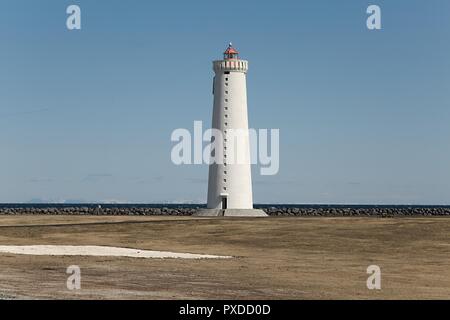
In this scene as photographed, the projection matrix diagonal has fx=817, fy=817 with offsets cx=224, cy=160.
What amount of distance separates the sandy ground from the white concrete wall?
17.0 metres

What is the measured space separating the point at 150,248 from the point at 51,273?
45.4ft

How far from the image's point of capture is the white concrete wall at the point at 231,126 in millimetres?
71750

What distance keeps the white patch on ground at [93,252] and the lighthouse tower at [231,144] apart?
3185cm

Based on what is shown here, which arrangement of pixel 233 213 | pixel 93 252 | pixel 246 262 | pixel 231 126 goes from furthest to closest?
pixel 233 213, pixel 231 126, pixel 93 252, pixel 246 262

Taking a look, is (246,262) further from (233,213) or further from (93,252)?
(233,213)

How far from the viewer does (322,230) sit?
4759cm

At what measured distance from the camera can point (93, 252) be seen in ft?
125

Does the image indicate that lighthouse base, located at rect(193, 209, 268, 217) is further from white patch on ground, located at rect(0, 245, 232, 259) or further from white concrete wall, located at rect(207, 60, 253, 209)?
white patch on ground, located at rect(0, 245, 232, 259)

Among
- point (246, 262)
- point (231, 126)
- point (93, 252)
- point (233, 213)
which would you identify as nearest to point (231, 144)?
point (231, 126)

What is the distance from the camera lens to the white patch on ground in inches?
1433

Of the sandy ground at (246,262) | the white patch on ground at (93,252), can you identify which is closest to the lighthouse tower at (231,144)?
the sandy ground at (246,262)

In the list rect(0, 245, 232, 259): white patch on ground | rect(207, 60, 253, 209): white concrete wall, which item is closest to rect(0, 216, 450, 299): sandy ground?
rect(0, 245, 232, 259): white patch on ground

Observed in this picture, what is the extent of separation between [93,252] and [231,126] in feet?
114
